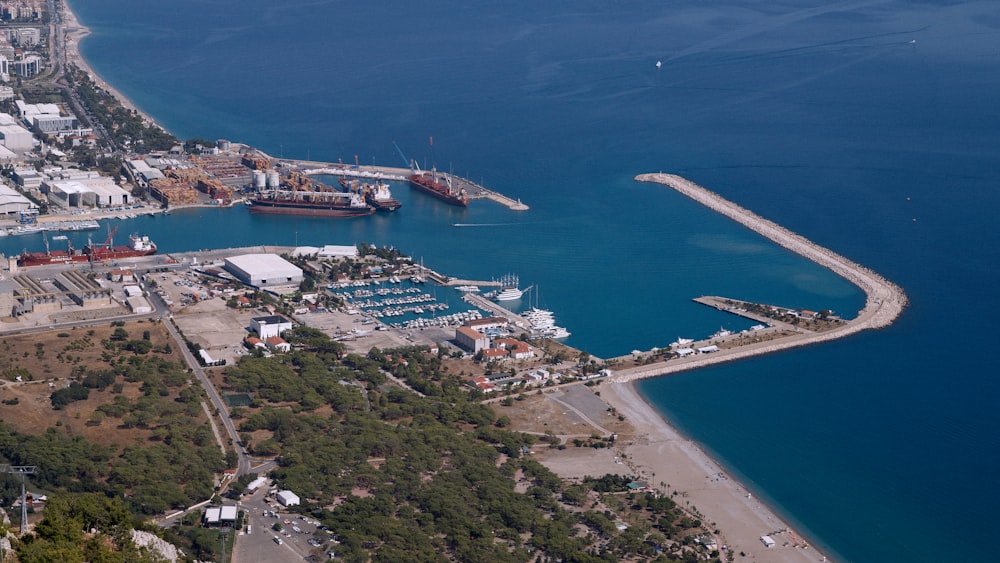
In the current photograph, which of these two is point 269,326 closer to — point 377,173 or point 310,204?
point 310,204

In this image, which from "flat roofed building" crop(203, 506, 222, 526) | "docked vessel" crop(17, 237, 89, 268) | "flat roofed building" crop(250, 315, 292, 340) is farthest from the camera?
"docked vessel" crop(17, 237, 89, 268)

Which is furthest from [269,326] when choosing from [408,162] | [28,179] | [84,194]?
[408,162]

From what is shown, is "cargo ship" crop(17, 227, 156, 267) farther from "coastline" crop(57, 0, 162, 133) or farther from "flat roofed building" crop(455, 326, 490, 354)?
"coastline" crop(57, 0, 162, 133)

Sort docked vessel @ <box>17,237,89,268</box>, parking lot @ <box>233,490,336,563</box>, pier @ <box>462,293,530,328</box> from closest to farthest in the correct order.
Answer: parking lot @ <box>233,490,336,563</box>
pier @ <box>462,293,530,328</box>
docked vessel @ <box>17,237,89,268</box>

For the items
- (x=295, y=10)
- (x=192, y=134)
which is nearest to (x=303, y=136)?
(x=192, y=134)

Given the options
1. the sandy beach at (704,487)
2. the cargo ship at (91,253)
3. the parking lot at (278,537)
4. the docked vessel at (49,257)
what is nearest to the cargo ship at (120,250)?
the cargo ship at (91,253)

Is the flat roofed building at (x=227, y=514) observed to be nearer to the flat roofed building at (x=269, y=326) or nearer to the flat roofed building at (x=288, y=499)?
the flat roofed building at (x=288, y=499)

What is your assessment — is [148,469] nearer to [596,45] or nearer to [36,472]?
[36,472]

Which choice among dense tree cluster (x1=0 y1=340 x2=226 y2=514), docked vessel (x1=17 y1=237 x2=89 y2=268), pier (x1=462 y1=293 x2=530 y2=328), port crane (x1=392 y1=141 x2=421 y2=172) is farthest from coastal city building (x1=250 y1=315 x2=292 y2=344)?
port crane (x1=392 y1=141 x2=421 y2=172)
